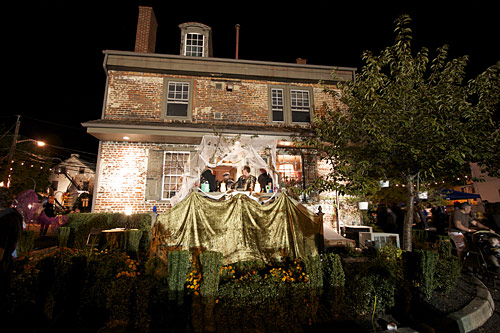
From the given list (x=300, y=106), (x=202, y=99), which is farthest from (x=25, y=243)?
(x=300, y=106)

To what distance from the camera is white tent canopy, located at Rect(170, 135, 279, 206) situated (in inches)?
325

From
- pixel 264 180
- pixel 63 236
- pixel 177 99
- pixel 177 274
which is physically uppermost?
pixel 177 99

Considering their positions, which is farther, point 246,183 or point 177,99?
point 177,99

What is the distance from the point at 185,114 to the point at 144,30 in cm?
490

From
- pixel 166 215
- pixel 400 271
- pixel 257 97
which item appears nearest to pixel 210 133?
pixel 257 97

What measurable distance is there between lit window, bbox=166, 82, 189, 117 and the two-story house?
0.04 meters

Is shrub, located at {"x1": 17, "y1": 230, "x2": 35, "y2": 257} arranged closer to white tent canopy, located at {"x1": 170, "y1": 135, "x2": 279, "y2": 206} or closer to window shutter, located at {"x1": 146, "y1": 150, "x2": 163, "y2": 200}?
window shutter, located at {"x1": 146, "y1": 150, "x2": 163, "y2": 200}

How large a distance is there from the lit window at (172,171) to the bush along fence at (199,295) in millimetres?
5099

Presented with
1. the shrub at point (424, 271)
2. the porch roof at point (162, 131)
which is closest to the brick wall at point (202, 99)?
the porch roof at point (162, 131)

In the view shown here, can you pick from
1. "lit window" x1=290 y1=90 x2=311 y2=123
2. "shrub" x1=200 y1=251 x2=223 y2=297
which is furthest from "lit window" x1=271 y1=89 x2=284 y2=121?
"shrub" x1=200 y1=251 x2=223 y2=297

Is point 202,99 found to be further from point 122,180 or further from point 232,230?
point 232,230

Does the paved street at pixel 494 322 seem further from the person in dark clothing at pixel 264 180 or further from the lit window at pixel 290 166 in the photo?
the lit window at pixel 290 166

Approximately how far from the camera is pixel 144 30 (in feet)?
38.7

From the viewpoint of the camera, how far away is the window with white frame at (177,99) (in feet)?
35.2
